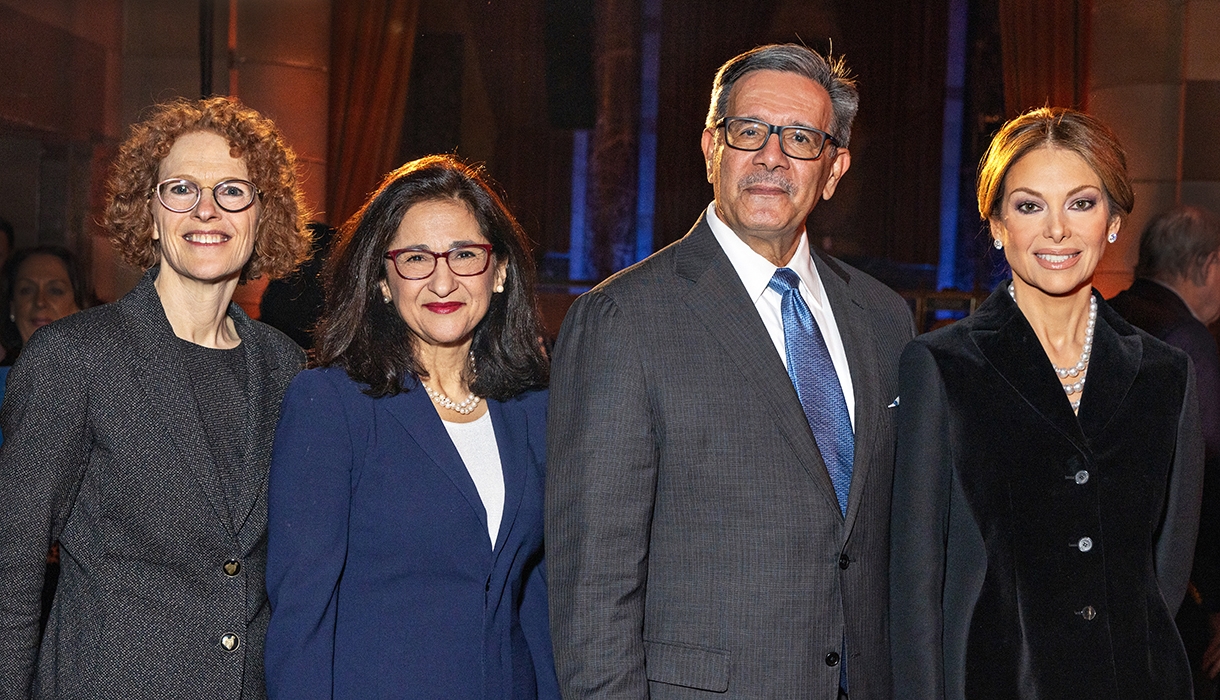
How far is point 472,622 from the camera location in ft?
6.77

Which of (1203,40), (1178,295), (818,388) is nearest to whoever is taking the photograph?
(818,388)

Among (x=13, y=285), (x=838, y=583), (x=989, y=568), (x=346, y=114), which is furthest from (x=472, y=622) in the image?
(x=346, y=114)

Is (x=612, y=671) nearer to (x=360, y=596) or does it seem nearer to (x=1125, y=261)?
(x=360, y=596)

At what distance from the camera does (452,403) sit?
89.0 inches

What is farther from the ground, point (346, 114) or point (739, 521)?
point (346, 114)

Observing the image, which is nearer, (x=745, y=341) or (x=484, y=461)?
(x=745, y=341)

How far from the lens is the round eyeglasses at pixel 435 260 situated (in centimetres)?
222

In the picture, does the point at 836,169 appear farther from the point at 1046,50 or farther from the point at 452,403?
the point at 1046,50

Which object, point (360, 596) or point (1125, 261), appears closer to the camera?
point (360, 596)

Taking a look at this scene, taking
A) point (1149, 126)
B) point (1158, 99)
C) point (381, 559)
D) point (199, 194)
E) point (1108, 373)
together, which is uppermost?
point (1158, 99)

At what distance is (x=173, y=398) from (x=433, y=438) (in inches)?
19.0

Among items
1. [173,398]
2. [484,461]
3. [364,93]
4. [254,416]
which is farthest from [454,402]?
[364,93]

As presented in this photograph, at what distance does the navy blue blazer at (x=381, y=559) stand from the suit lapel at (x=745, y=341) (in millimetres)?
486

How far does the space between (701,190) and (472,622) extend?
4.63 metres
